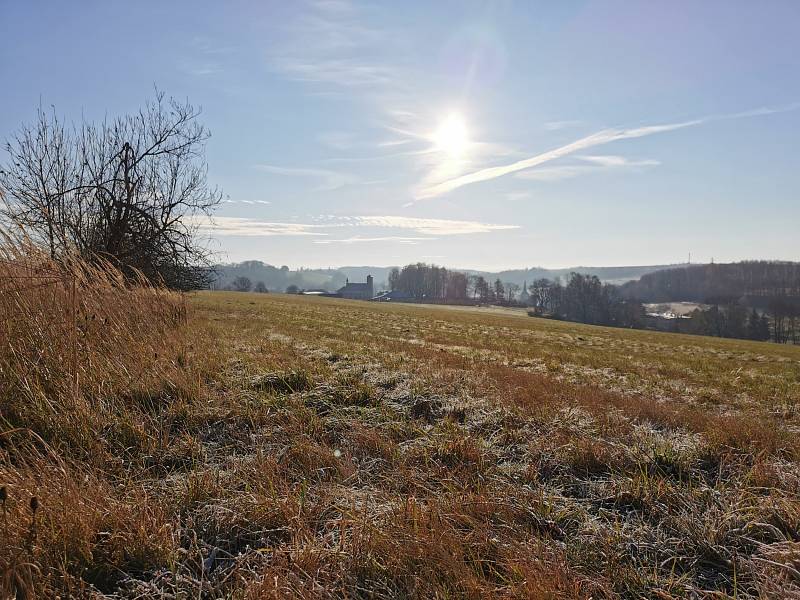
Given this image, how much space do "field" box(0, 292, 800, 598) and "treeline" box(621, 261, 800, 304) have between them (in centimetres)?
11779

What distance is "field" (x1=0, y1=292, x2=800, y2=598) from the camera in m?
1.89

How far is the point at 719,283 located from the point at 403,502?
159 meters

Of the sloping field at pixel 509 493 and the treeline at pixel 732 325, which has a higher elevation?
the sloping field at pixel 509 493

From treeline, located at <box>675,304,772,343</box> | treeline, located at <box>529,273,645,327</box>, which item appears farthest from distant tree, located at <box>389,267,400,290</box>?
treeline, located at <box>675,304,772,343</box>

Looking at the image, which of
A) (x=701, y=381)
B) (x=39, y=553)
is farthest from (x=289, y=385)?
(x=701, y=381)

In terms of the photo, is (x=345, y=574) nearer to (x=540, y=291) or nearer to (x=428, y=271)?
(x=540, y=291)

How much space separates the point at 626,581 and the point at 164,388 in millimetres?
4196

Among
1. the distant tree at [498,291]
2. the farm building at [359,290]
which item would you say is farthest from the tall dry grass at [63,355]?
the farm building at [359,290]

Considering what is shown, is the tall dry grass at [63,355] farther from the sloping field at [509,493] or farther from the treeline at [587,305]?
the treeline at [587,305]

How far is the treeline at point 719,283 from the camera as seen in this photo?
110594 millimetres

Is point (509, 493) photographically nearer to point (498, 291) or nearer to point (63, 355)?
point (63, 355)

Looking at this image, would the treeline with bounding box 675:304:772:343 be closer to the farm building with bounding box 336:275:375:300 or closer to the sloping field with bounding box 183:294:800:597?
the sloping field with bounding box 183:294:800:597

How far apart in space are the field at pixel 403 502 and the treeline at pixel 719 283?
118 meters

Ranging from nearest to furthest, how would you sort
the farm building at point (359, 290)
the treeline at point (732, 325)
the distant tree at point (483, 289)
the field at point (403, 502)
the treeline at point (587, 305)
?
1. the field at point (403, 502)
2. the treeline at point (732, 325)
3. the treeline at point (587, 305)
4. the distant tree at point (483, 289)
5. the farm building at point (359, 290)
